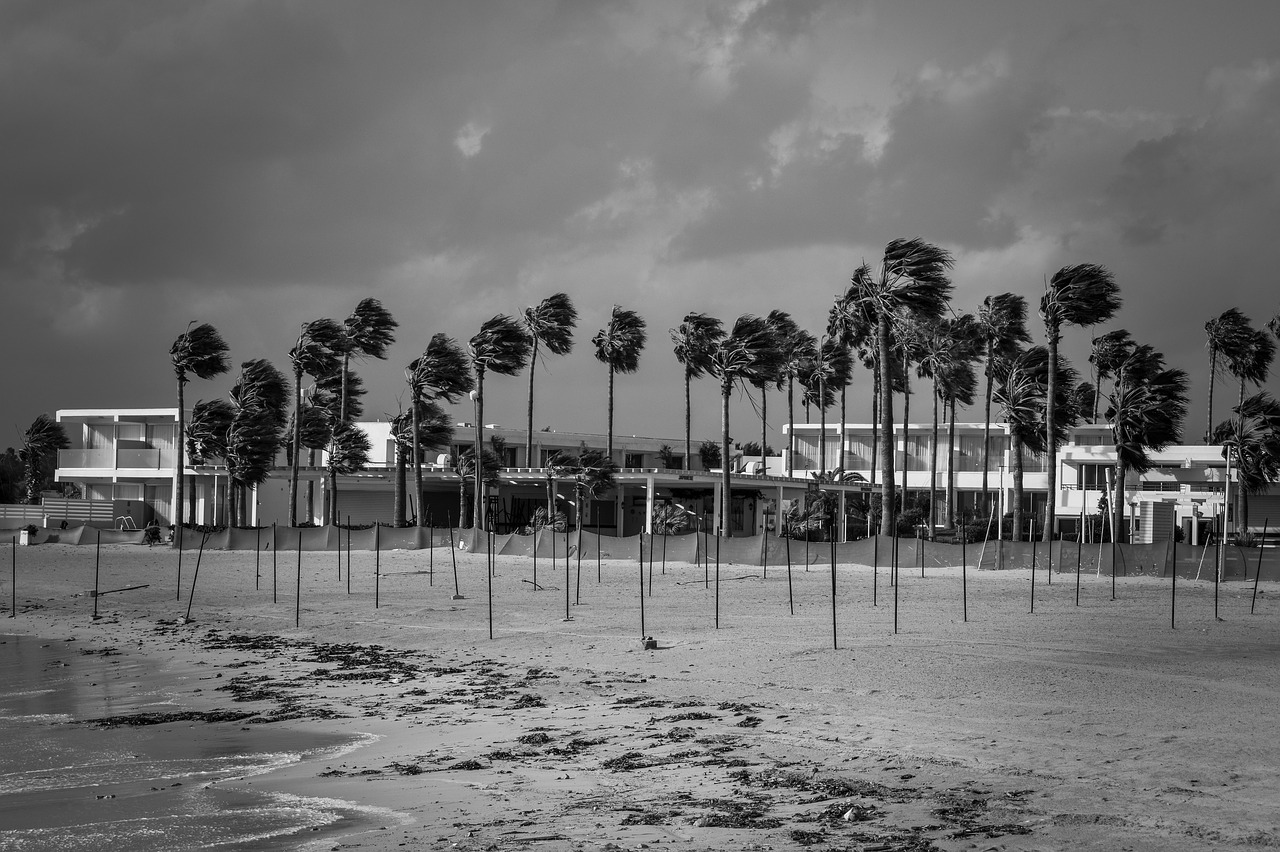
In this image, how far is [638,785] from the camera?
10.3m

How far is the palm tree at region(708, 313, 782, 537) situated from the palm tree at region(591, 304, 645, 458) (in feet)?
51.2

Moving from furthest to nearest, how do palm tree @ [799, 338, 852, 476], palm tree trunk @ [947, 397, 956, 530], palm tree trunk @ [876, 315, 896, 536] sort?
palm tree @ [799, 338, 852, 476]
palm tree trunk @ [947, 397, 956, 530]
palm tree trunk @ [876, 315, 896, 536]

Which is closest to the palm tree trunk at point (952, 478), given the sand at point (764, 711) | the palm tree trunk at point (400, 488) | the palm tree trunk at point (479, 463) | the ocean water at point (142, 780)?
the palm tree trunk at point (479, 463)

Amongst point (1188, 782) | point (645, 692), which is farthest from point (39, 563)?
point (1188, 782)

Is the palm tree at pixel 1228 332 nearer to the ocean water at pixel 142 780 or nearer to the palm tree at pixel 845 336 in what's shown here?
the palm tree at pixel 845 336

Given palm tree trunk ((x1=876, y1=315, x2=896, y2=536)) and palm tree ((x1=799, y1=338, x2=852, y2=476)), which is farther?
palm tree ((x1=799, y1=338, x2=852, y2=476))

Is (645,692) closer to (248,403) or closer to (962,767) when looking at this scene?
(962,767)

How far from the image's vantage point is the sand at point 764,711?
350 inches

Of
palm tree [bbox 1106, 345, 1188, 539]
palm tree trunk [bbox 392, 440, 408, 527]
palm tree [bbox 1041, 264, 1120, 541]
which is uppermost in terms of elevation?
palm tree [bbox 1041, 264, 1120, 541]

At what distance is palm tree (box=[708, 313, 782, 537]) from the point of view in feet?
174

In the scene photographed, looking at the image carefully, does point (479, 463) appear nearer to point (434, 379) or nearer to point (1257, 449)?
point (434, 379)

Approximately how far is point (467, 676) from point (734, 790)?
317 inches

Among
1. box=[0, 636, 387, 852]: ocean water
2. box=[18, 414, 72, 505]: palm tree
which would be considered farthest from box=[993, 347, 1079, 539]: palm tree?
box=[18, 414, 72, 505]: palm tree

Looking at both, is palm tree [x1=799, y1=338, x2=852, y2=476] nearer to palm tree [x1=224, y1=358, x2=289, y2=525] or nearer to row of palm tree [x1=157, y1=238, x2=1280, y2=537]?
row of palm tree [x1=157, y1=238, x2=1280, y2=537]
